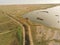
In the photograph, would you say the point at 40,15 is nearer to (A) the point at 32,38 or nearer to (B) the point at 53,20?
(B) the point at 53,20

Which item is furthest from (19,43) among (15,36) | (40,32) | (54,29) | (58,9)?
(58,9)

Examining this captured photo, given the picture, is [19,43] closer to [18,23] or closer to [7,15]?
[18,23]

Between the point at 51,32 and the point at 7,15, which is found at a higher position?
the point at 7,15

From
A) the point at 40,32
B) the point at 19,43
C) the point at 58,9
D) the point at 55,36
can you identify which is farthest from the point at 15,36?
the point at 58,9

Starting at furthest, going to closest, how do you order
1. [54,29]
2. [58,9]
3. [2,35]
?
1. [58,9]
2. [54,29]
3. [2,35]

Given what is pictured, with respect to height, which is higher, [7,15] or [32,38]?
[7,15]

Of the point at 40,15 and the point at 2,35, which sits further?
the point at 40,15

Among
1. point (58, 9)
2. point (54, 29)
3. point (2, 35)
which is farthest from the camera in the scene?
point (58, 9)

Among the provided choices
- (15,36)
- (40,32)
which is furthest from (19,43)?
(40,32)

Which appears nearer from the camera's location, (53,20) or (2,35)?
(2,35)
